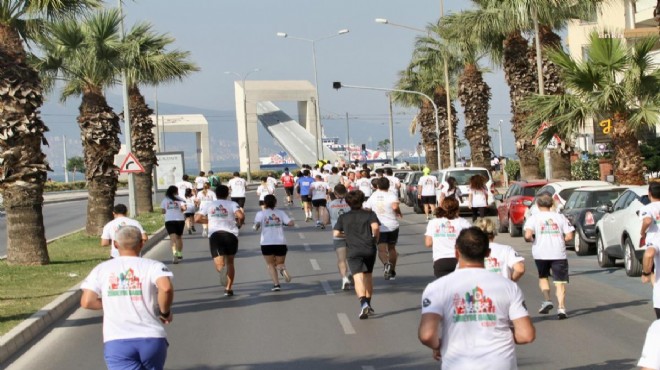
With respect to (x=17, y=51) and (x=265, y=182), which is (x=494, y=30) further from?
(x=17, y=51)

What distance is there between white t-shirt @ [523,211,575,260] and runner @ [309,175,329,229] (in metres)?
18.5

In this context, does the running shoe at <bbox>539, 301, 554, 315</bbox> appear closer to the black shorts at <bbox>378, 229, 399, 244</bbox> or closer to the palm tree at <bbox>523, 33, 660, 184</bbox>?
the black shorts at <bbox>378, 229, 399, 244</bbox>

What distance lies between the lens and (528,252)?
22.9 m

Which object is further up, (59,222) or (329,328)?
(59,222)

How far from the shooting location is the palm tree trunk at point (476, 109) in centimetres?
4947

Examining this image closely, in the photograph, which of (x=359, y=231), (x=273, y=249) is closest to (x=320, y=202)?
(x=273, y=249)

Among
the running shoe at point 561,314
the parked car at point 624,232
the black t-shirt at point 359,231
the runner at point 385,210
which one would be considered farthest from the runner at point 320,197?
the running shoe at point 561,314

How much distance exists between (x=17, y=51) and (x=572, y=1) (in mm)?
16994

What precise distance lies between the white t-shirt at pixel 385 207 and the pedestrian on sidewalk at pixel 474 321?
11.1m

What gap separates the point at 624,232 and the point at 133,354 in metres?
12.1

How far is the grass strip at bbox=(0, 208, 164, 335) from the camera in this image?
1443 centimetres

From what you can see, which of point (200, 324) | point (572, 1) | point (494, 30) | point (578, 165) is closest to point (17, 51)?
point (200, 324)

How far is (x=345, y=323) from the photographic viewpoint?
1312cm

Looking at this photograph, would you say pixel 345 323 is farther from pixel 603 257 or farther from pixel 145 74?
pixel 145 74
